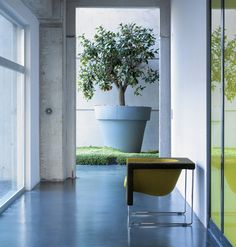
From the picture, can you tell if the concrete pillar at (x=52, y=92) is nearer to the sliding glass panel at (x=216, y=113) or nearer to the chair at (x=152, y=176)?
the chair at (x=152, y=176)

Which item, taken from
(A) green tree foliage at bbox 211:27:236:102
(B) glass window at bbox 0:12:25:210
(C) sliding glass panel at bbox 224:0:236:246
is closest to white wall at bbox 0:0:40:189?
(B) glass window at bbox 0:12:25:210

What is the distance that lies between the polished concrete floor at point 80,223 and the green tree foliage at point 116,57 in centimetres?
457

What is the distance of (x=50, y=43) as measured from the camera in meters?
9.01

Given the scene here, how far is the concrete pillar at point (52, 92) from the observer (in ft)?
29.5

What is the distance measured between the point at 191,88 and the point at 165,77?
2879 mm

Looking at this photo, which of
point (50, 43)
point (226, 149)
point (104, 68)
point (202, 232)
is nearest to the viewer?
point (226, 149)

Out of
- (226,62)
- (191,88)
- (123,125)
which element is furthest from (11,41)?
(123,125)


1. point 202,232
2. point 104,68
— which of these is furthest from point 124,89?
point 202,232

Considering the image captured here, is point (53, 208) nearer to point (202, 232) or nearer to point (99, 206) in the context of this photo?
point (99, 206)

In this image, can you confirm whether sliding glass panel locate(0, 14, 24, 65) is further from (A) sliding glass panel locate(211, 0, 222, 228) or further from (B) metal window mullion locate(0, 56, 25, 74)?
(A) sliding glass panel locate(211, 0, 222, 228)

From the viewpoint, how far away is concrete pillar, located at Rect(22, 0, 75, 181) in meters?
8.98

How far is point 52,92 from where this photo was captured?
9.01 metres

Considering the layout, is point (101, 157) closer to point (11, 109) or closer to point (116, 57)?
point (116, 57)

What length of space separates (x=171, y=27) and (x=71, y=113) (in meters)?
2.52
